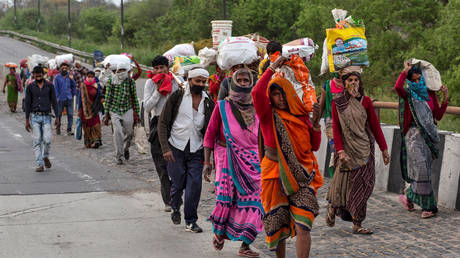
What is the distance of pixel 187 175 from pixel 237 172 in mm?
1111

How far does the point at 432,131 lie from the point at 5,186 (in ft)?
20.9

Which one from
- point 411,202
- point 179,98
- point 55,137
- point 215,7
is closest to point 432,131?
point 411,202

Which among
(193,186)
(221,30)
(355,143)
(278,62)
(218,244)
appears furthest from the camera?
(221,30)

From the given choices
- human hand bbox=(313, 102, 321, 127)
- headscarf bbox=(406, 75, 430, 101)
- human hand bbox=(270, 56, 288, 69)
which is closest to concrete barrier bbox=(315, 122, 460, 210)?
headscarf bbox=(406, 75, 430, 101)

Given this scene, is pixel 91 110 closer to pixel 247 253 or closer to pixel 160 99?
pixel 160 99

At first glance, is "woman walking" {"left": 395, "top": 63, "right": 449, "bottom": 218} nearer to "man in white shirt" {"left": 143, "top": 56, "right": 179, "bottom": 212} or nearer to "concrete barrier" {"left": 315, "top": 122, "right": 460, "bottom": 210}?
"concrete barrier" {"left": 315, "top": 122, "right": 460, "bottom": 210}

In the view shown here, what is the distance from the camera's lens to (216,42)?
13969 mm

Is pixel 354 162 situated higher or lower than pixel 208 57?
lower

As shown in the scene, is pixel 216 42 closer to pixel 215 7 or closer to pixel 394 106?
pixel 394 106

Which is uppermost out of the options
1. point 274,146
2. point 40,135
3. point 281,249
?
point 274,146

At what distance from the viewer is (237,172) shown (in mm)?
6469

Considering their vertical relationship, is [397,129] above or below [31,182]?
above

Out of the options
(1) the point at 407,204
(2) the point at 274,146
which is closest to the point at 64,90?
(1) the point at 407,204

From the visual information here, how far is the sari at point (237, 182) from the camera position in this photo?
6.39 metres
